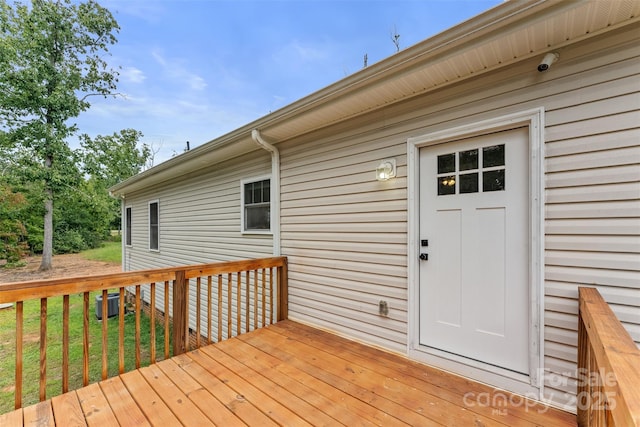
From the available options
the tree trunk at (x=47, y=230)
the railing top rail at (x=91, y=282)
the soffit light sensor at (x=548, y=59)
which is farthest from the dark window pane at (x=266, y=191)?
the tree trunk at (x=47, y=230)

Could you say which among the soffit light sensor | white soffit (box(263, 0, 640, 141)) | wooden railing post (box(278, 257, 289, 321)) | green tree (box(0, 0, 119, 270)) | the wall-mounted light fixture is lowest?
wooden railing post (box(278, 257, 289, 321))

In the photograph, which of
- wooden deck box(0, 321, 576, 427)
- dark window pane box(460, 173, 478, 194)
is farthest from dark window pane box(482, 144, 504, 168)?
wooden deck box(0, 321, 576, 427)

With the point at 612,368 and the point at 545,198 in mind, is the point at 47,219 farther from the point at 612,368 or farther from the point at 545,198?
the point at 612,368

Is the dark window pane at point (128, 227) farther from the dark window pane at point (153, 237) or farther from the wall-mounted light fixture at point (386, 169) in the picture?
the wall-mounted light fixture at point (386, 169)

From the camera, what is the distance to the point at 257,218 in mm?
4473

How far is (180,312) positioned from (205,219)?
3.15 metres

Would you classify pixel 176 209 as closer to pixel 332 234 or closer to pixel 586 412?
pixel 332 234

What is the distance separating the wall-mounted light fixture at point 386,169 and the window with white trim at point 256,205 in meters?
1.93

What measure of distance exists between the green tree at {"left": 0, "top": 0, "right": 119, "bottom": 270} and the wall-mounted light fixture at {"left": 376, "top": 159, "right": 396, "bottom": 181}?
1306 centimetres

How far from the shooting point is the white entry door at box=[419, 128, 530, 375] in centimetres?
206

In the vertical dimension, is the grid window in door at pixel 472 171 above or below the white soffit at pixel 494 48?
below

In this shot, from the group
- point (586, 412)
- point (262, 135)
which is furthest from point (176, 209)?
point (586, 412)

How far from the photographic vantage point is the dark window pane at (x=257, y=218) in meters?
4.30

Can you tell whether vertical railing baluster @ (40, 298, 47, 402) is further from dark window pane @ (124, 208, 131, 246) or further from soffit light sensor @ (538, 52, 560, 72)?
dark window pane @ (124, 208, 131, 246)
